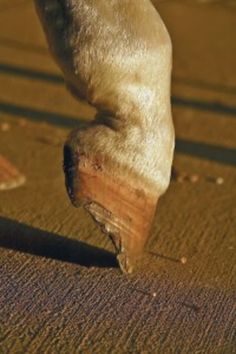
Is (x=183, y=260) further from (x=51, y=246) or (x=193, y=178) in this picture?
(x=193, y=178)

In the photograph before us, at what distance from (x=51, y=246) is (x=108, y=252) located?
0.29 m

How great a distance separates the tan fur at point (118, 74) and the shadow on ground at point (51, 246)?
0.50m

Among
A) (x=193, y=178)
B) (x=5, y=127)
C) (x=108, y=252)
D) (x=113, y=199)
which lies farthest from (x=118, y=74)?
(x=5, y=127)

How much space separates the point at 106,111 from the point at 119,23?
0.39 m

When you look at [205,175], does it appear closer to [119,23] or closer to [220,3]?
[119,23]

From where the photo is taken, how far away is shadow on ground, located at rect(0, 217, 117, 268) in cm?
422

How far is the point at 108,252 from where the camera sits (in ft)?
14.1

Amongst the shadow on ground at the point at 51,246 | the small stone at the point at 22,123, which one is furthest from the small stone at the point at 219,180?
the small stone at the point at 22,123

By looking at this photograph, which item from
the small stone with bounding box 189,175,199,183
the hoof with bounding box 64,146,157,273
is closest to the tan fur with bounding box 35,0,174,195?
the hoof with bounding box 64,146,157,273

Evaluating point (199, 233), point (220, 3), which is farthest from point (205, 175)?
point (220, 3)

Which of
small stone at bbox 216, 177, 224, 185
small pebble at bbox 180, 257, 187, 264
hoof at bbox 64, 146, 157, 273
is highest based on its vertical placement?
hoof at bbox 64, 146, 157, 273

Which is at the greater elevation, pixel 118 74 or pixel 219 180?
pixel 118 74

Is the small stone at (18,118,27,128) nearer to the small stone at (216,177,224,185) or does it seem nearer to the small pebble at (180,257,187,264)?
the small stone at (216,177,224,185)

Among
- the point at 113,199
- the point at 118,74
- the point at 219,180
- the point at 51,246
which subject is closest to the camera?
the point at 118,74
